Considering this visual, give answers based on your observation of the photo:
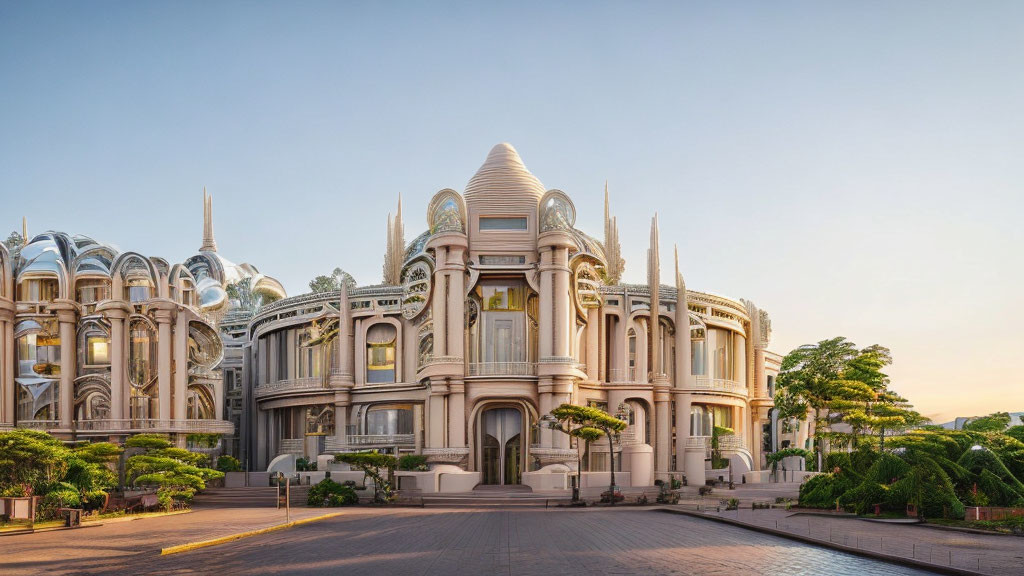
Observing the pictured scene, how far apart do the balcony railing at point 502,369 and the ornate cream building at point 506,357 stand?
0.37 feet

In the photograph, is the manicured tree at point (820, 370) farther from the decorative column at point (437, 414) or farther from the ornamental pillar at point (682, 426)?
the decorative column at point (437, 414)

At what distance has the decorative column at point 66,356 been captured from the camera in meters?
52.5

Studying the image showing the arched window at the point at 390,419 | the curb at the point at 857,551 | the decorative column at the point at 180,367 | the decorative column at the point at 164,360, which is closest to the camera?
the curb at the point at 857,551

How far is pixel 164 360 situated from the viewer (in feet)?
174

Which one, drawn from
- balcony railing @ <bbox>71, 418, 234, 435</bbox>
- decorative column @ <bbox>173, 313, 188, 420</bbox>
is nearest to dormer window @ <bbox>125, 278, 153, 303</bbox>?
decorative column @ <bbox>173, 313, 188, 420</bbox>

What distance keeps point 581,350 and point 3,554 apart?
3685 centimetres

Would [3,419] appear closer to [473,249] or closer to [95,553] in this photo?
[473,249]

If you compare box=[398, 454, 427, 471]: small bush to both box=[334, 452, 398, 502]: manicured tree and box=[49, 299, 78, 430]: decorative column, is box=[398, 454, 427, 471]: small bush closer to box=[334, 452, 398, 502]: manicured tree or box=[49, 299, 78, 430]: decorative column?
box=[334, 452, 398, 502]: manicured tree

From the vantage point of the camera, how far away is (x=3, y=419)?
51.3m

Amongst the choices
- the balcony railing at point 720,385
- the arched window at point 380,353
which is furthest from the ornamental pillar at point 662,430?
the arched window at point 380,353

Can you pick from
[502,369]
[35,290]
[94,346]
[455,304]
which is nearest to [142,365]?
[94,346]

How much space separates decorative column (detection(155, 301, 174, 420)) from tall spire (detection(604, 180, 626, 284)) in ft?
96.5

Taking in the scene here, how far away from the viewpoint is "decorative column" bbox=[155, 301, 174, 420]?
173 feet

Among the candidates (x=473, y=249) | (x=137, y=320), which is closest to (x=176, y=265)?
(x=137, y=320)
